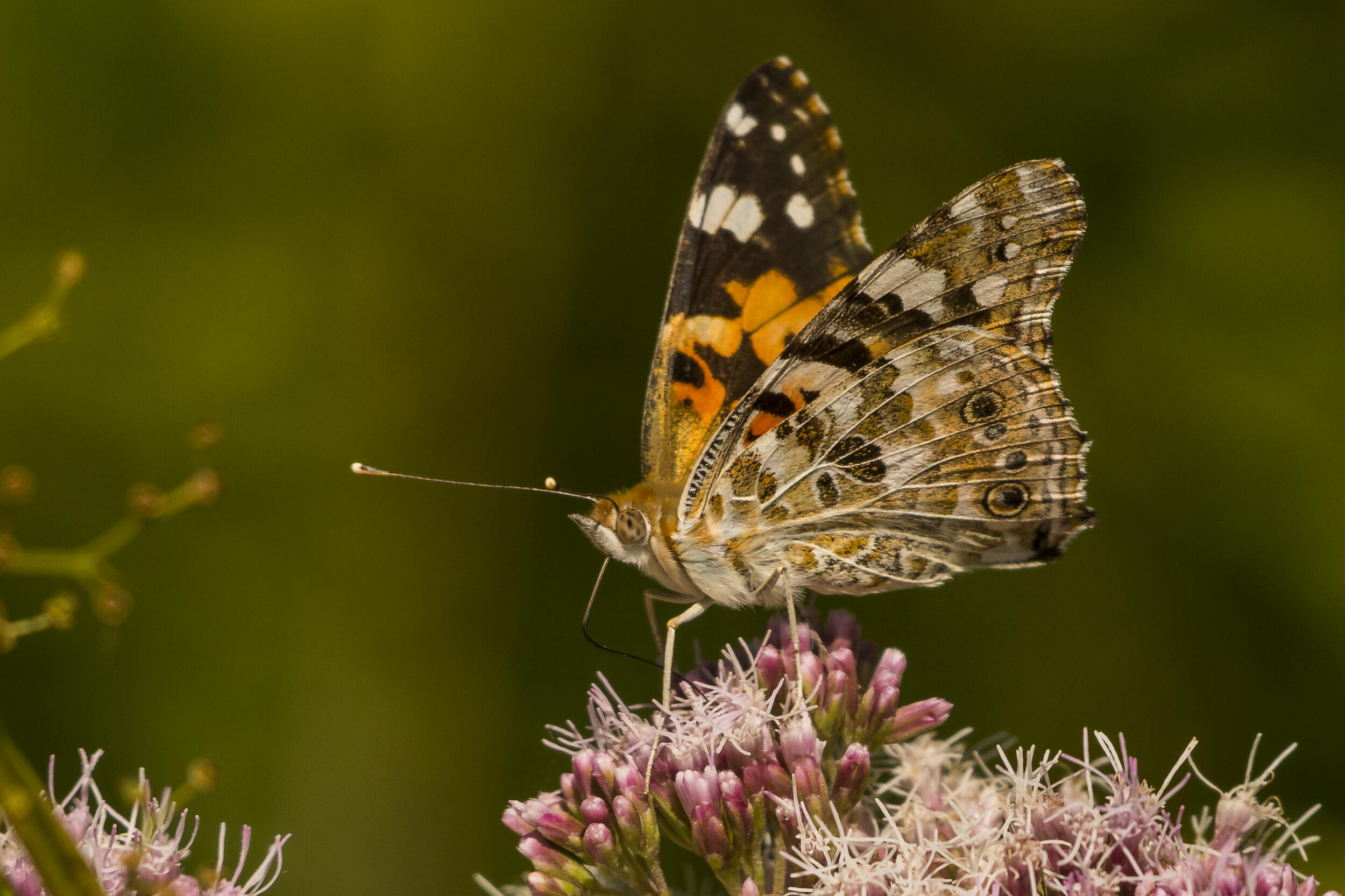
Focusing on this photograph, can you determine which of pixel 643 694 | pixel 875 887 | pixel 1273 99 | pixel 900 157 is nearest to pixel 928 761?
pixel 875 887

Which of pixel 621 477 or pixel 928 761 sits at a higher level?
pixel 621 477

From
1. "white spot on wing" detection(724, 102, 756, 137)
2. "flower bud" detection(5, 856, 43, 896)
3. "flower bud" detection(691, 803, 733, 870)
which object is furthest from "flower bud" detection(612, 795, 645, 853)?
"white spot on wing" detection(724, 102, 756, 137)

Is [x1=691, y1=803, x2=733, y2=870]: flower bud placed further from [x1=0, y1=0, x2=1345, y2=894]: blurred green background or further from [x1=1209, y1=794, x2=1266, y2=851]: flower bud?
[x1=0, y1=0, x2=1345, y2=894]: blurred green background

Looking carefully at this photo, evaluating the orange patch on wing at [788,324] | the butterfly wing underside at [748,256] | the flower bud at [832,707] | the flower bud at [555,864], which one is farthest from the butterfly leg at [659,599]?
the orange patch on wing at [788,324]

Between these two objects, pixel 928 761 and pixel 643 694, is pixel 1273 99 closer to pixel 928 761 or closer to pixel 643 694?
pixel 928 761

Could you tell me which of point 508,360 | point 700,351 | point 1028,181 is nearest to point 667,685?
point 700,351

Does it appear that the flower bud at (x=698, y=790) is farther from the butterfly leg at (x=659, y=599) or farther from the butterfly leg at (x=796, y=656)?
the butterfly leg at (x=659, y=599)
